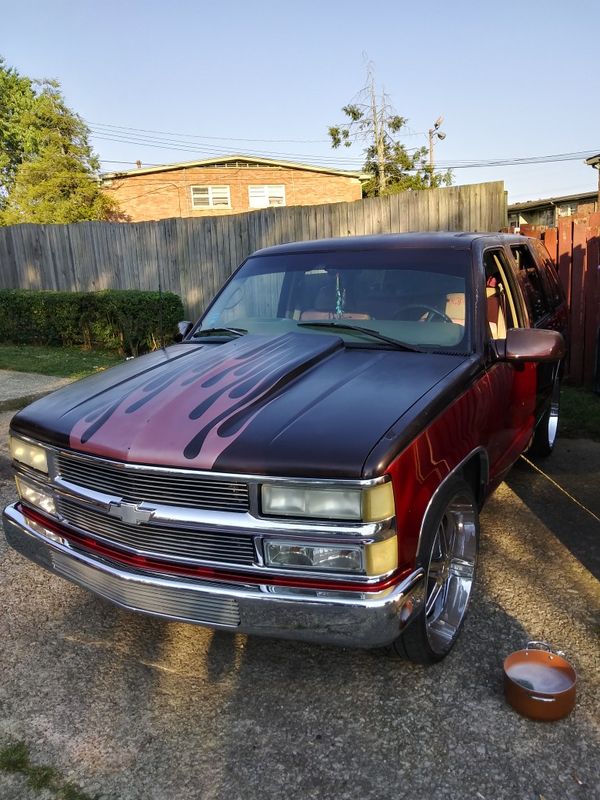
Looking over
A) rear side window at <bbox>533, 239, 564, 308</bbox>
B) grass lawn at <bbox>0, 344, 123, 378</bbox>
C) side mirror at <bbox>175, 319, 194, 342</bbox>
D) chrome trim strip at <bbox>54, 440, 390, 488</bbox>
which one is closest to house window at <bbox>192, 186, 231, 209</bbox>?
grass lawn at <bbox>0, 344, 123, 378</bbox>

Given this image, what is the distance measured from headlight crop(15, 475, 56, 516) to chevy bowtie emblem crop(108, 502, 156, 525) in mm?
494

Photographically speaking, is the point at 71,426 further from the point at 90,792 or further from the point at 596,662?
the point at 596,662

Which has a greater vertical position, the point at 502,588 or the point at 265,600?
the point at 265,600

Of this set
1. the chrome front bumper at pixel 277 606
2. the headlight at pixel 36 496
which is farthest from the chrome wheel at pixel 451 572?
the headlight at pixel 36 496

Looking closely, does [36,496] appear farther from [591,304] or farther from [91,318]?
[91,318]

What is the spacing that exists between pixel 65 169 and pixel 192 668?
2768 centimetres

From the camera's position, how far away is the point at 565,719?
239 centimetres

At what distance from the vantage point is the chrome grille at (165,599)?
7.48ft

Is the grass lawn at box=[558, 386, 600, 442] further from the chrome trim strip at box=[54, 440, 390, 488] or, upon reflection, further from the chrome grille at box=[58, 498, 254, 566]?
the chrome grille at box=[58, 498, 254, 566]

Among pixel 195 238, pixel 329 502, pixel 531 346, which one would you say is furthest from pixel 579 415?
pixel 195 238

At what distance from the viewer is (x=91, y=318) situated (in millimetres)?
11531

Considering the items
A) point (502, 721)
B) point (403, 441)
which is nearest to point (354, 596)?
point (403, 441)

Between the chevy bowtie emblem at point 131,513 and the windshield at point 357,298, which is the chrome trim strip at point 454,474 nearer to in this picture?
the windshield at point 357,298

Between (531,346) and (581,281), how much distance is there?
4773 mm
